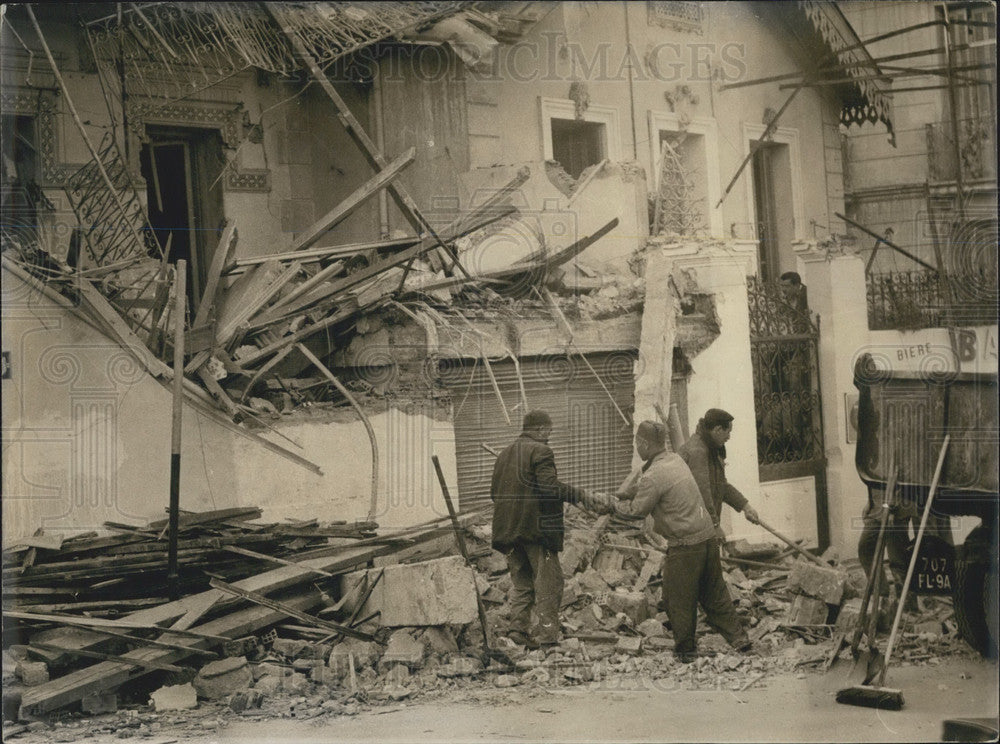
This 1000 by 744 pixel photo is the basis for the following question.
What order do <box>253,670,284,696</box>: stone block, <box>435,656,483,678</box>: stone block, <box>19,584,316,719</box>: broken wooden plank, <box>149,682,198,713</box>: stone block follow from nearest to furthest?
<box>19,584,316,719</box>: broken wooden plank < <box>149,682,198,713</box>: stone block < <box>253,670,284,696</box>: stone block < <box>435,656,483,678</box>: stone block

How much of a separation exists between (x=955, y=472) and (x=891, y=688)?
1.04 m

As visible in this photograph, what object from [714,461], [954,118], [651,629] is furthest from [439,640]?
[954,118]

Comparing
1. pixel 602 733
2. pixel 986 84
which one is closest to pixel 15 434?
pixel 602 733

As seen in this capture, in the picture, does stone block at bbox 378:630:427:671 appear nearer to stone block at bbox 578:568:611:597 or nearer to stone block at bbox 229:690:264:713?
stone block at bbox 229:690:264:713

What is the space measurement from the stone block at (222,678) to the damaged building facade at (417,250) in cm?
67

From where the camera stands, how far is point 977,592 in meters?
5.46

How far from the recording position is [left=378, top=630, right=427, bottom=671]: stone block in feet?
17.3

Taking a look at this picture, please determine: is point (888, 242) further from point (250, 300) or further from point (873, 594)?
point (250, 300)

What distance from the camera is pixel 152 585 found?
5211 mm

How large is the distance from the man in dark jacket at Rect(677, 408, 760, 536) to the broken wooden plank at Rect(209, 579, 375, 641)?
1.70m

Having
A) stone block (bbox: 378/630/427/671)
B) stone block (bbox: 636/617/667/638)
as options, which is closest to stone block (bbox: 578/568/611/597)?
stone block (bbox: 636/617/667/638)

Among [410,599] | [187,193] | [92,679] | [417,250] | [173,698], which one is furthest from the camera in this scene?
[187,193]

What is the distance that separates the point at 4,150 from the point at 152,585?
6.86ft

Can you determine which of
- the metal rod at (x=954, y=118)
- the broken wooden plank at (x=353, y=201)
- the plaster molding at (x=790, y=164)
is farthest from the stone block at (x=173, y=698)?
the metal rod at (x=954, y=118)
